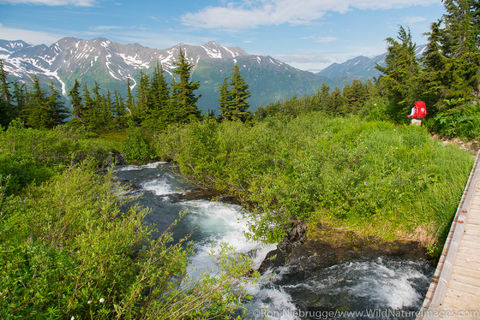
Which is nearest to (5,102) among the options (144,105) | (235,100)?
(144,105)

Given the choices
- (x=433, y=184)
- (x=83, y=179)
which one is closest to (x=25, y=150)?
(x=83, y=179)

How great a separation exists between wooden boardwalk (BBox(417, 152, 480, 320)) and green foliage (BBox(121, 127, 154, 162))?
1299 inches

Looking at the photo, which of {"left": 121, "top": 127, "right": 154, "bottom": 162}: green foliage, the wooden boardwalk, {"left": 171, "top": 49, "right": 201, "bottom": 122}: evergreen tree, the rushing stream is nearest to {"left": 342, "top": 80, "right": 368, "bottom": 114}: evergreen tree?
{"left": 171, "top": 49, "right": 201, "bottom": 122}: evergreen tree

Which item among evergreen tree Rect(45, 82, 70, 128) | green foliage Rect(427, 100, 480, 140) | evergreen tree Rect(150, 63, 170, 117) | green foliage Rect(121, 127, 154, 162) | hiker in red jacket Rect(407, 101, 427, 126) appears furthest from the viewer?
evergreen tree Rect(45, 82, 70, 128)

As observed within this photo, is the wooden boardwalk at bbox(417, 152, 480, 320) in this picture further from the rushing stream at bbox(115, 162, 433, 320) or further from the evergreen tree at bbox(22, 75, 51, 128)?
the evergreen tree at bbox(22, 75, 51, 128)

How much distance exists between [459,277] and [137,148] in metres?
34.3

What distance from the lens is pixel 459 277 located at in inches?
159

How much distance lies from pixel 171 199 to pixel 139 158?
19166 millimetres

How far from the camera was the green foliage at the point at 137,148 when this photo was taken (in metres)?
33.2

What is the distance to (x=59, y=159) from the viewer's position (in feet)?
53.6

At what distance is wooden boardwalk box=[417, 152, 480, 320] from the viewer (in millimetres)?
3494

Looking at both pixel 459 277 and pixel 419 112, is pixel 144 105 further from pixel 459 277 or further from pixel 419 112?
pixel 459 277

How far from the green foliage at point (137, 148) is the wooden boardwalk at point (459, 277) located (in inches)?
1299

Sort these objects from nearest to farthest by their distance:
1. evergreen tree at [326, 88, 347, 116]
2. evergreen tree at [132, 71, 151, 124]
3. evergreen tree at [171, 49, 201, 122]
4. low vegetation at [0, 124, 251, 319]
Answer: low vegetation at [0, 124, 251, 319] → evergreen tree at [171, 49, 201, 122] → evergreen tree at [132, 71, 151, 124] → evergreen tree at [326, 88, 347, 116]
